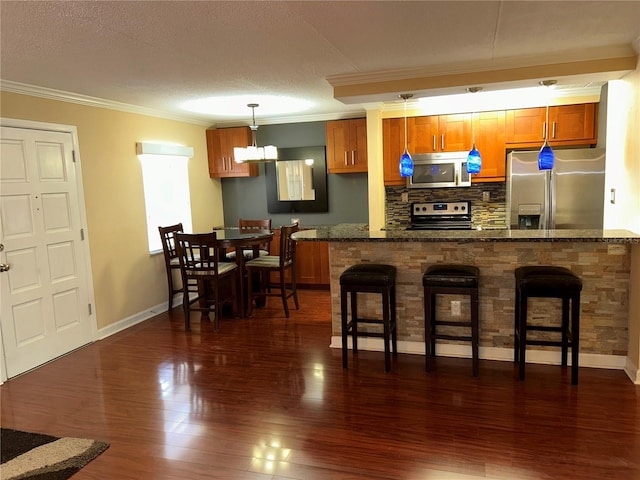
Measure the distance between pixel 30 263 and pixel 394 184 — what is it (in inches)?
147

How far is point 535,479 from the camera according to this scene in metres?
2.08

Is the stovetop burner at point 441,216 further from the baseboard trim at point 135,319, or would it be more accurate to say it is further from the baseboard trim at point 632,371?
the baseboard trim at point 135,319

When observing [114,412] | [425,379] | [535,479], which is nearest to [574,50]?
[425,379]

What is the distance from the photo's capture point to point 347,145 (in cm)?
564

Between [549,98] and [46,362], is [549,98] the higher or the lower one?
the higher one

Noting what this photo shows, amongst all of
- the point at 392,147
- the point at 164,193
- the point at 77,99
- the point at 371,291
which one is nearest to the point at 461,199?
the point at 392,147

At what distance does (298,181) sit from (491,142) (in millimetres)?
2543

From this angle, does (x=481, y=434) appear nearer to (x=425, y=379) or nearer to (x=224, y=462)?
(x=425, y=379)

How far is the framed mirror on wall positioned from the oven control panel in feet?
4.28

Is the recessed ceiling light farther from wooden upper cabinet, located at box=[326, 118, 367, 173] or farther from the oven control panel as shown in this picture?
the oven control panel

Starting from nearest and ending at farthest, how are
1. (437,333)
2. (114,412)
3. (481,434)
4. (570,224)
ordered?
(481,434), (114,412), (437,333), (570,224)

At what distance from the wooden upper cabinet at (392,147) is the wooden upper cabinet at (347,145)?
1.28 ft

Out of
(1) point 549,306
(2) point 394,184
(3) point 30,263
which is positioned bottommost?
(1) point 549,306

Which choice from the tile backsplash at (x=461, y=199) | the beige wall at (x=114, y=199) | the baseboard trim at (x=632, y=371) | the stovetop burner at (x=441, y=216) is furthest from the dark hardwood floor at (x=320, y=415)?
the tile backsplash at (x=461, y=199)
